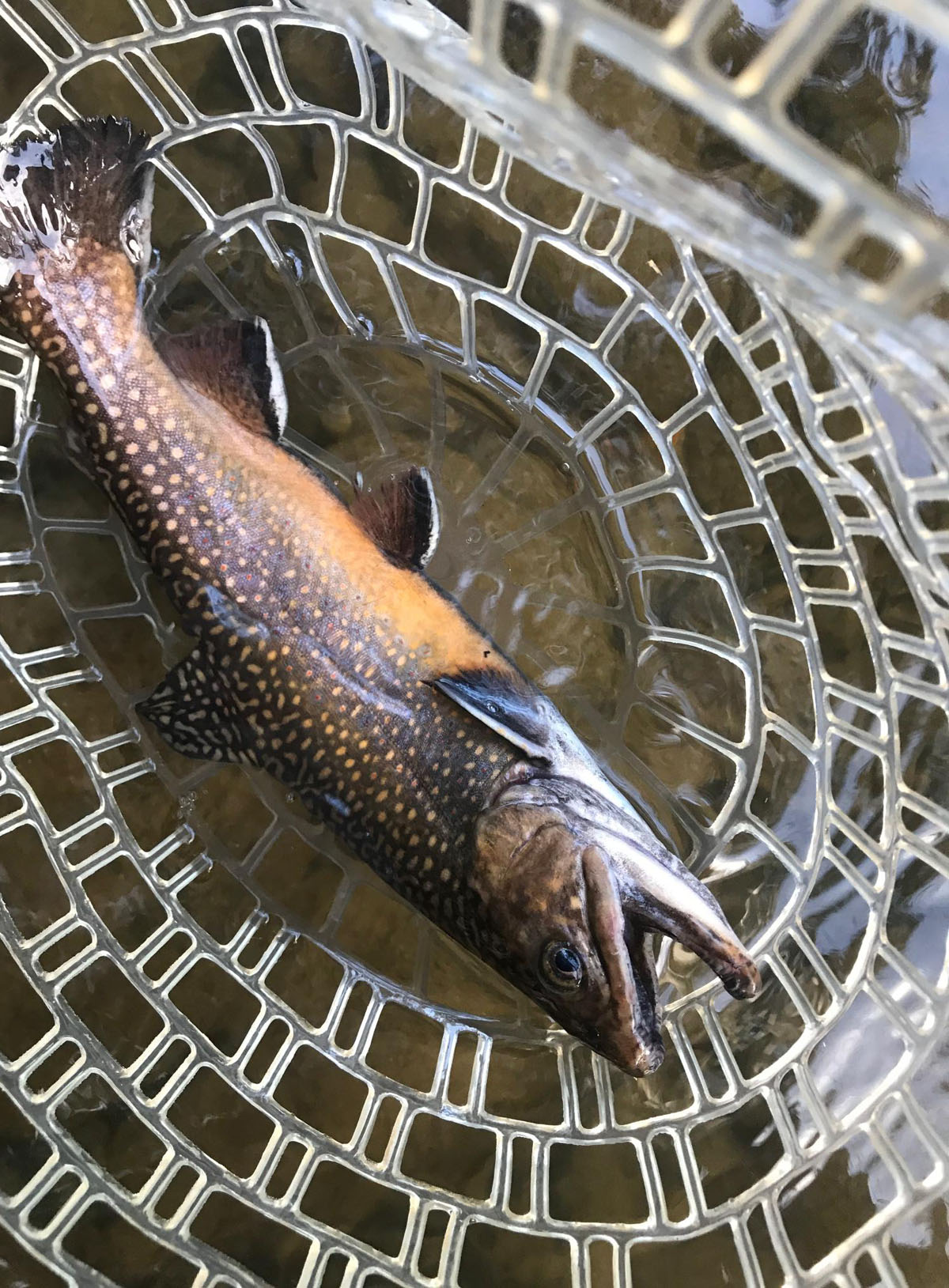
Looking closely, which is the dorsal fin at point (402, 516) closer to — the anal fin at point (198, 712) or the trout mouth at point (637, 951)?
the anal fin at point (198, 712)

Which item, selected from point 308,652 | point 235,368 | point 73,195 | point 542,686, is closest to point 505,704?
point 308,652

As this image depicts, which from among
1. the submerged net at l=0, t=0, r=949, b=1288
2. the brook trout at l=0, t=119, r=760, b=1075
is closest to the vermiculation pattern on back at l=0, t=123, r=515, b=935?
the brook trout at l=0, t=119, r=760, b=1075

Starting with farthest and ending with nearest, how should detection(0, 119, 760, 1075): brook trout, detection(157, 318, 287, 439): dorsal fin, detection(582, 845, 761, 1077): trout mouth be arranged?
detection(157, 318, 287, 439): dorsal fin < detection(0, 119, 760, 1075): brook trout < detection(582, 845, 761, 1077): trout mouth

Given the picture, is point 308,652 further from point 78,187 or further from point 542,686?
point 78,187

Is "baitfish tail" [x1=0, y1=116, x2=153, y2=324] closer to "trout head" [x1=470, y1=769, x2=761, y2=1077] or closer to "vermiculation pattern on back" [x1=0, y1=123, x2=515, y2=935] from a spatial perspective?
"vermiculation pattern on back" [x1=0, y1=123, x2=515, y2=935]

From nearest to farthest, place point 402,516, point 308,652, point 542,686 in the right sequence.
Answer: point 308,652 < point 402,516 < point 542,686

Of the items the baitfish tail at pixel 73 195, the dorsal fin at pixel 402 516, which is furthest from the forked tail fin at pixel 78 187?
the dorsal fin at pixel 402 516
